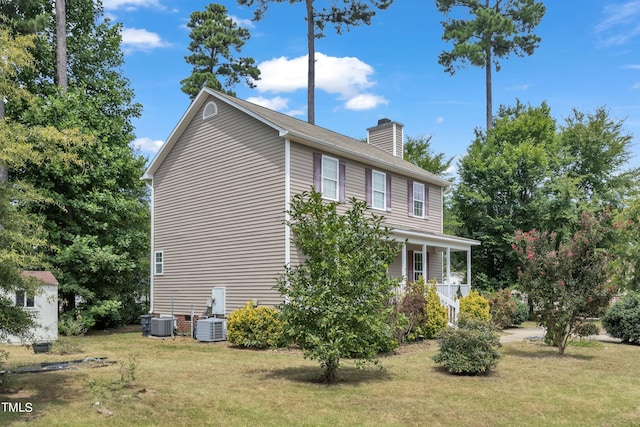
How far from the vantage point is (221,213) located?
62.0ft

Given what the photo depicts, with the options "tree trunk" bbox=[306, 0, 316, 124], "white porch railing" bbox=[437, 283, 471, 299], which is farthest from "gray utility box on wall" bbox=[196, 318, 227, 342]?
"tree trunk" bbox=[306, 0, 316, 124]

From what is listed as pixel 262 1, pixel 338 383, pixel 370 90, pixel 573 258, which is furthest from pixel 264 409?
pixel 370 90

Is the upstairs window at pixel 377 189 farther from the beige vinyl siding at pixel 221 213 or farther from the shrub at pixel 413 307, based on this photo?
the shrub at pixel 413 307

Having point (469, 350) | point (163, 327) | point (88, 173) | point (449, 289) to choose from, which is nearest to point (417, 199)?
point (449, 289)

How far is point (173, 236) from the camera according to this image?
68.3ft

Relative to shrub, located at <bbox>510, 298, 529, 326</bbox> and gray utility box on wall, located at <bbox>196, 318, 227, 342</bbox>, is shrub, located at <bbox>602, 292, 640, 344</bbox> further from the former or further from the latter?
gray utility box on wall, located at <bbox>196, 318, 227, 342</bbox>

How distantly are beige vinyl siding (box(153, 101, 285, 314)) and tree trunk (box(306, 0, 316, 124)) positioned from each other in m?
11.6

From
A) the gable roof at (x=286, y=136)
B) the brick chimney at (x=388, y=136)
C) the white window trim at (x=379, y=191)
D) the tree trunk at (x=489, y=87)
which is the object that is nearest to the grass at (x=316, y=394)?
the gable roof at (x=286, y=136)

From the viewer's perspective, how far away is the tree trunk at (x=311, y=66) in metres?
31.0

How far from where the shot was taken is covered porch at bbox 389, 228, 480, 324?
19000mm

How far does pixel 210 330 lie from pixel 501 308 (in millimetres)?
12147

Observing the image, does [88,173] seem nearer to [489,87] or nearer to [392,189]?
[392,189]

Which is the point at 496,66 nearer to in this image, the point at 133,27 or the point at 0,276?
the point at 133,27

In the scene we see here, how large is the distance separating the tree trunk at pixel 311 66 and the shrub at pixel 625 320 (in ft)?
61.7
